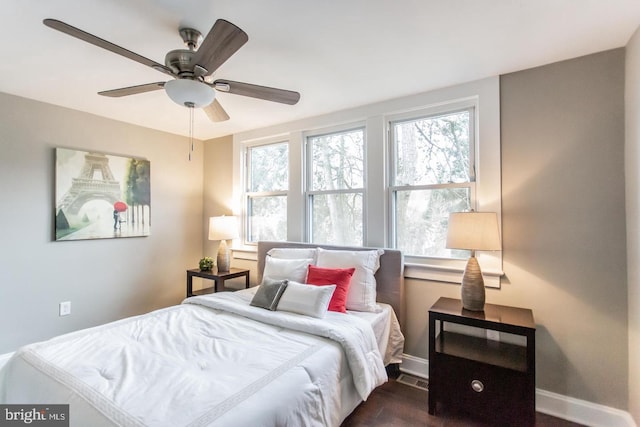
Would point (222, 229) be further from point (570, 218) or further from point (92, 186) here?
point (570, 218)

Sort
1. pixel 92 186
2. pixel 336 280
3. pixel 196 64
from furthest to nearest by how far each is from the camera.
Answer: pixel 92 186 < pixel 336 280 < pixel 196 64

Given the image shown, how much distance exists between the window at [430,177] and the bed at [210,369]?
2.64 ft

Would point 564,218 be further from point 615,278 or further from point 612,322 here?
point 612,322

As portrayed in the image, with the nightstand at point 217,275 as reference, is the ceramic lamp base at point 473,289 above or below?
above

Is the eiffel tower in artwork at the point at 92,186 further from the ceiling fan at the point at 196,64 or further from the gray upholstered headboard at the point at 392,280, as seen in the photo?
the gray upholstered headboard at the point at 392,280

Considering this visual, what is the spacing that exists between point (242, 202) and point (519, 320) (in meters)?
3.06

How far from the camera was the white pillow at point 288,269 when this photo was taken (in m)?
2.54

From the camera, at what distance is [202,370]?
4.58 ft

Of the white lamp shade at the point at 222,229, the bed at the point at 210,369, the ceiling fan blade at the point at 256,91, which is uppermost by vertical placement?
the ceiling fan blade at the point at 256,91

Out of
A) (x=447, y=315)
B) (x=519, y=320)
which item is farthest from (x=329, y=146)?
(x=519, y=320)

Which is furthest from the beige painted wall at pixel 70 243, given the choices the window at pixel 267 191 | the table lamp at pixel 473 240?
the table lamp at pixel 473 240

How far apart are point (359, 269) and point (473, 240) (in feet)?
2.89

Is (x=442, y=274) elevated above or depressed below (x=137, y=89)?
below

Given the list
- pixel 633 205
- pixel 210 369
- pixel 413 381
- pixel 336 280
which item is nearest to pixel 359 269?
pixel 336 280
